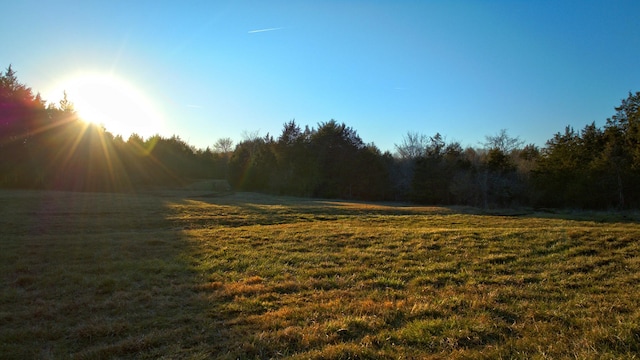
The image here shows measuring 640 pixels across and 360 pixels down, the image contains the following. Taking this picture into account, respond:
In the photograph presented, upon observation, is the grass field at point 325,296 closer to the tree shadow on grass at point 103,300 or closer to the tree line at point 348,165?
the tree shadow on grass at point 103,300

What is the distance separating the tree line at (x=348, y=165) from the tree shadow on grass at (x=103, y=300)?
90.0ft

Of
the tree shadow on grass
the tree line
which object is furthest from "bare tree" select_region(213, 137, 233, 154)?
the tree shadow on grass

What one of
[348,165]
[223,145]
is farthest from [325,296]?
[223,145]

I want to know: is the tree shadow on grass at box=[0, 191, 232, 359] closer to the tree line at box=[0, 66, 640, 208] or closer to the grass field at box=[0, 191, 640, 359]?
the grass field at box=[0, 191, 640, 359]

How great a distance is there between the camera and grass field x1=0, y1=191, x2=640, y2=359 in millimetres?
3682

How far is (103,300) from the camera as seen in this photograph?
526 centimetres

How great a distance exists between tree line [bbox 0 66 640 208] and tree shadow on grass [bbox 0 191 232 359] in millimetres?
27427

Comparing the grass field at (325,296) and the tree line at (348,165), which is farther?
the tree line at (348,165)

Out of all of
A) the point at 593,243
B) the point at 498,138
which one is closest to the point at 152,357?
the point at 593,243

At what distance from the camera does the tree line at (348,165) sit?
30047mm

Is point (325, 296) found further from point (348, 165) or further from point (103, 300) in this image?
point (348, 165)

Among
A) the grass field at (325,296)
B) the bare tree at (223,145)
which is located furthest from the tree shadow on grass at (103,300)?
the bare tree at (223,145)

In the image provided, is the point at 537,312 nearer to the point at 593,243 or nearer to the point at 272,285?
the point at 272,285

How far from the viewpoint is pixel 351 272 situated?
22.2ft
